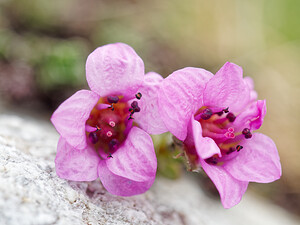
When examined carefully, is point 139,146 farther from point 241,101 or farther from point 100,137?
point 241,101

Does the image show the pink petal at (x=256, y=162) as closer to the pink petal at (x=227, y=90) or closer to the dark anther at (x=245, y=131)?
the dark anther at (x=245, y=131)

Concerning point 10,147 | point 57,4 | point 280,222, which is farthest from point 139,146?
point 57,4

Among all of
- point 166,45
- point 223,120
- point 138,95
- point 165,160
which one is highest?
point 138,95

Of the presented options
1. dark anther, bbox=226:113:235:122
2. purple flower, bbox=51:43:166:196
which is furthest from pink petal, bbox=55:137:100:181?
dark anther, bbox=226:113:235:122

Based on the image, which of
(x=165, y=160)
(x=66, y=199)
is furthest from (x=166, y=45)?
(x=66, y=199)

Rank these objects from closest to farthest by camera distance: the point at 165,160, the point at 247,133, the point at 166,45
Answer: the point at 247,133 < the point at 165,160 < the point at 166,45

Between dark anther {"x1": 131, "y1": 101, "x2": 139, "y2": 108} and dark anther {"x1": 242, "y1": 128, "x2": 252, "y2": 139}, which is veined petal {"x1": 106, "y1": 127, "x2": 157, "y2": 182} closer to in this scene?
dark anther {"x1": 131, "y1": 101, "x2": 139, "y2": 108}

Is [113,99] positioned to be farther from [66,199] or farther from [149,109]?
[66,199]
